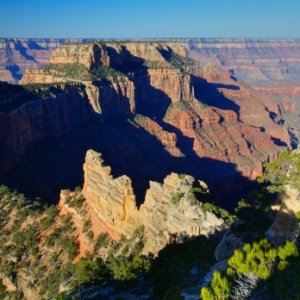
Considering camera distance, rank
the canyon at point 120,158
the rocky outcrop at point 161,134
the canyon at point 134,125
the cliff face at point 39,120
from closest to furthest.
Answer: the canyon at point 120,158 → the cliff face at point 39,120 → the canyon at point 134,125 → the rocky outcrop at point 161,134

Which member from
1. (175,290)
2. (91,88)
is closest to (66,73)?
(91,88)

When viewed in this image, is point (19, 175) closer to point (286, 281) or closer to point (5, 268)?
point (5, 268)

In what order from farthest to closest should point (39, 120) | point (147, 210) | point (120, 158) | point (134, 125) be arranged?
point (134, 125) → point (120, 158) → point (39, 120) → point (147, 210)

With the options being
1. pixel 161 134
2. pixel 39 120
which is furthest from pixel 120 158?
pixel 161 134

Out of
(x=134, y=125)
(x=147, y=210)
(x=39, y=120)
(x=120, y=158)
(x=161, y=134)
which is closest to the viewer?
(x=147, y=210)

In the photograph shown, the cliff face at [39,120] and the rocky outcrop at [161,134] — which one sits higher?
the cliff face at [39,120]

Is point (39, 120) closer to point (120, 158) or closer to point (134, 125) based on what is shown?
point (120, 158)

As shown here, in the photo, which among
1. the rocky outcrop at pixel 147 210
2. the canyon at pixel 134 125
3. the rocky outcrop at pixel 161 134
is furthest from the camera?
the rocky outcrop at pixel 161 134

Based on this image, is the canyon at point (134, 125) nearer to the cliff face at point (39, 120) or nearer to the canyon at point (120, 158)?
the cliff face at point (39, 120)

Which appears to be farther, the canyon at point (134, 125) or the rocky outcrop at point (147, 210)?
the canyon at point (134, 125)

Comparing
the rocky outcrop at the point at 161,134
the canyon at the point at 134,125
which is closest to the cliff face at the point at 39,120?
the canyon at the point at 134,125
